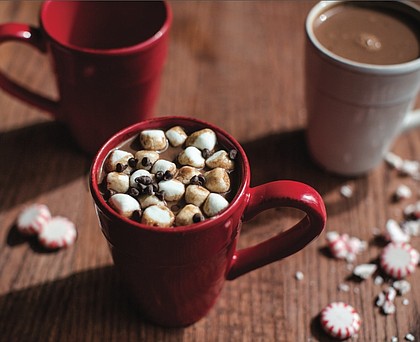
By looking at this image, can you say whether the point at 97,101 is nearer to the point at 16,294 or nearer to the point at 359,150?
the point at 16,294

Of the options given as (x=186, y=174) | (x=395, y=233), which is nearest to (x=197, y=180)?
(x=186, y=174)

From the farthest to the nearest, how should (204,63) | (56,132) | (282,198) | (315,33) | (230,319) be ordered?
1. (204,63)
2. (56,132)
3. (315,33)
4. (230,319)
5. (282,198)

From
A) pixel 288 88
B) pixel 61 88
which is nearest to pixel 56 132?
pixel 61 88

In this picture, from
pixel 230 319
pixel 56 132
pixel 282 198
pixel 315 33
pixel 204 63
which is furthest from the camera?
pixel 204 63

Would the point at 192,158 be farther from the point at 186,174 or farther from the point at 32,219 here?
the point at 32,219

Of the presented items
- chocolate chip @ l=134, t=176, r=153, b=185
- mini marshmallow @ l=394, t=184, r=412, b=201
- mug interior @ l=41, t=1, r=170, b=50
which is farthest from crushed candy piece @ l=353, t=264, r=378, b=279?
mug interior @ l=41, t=1, r=170, b=50

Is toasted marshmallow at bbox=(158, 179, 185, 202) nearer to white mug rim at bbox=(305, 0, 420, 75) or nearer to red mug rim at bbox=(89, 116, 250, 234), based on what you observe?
red mug rim at bbox=(89, 116, 250, 234)
